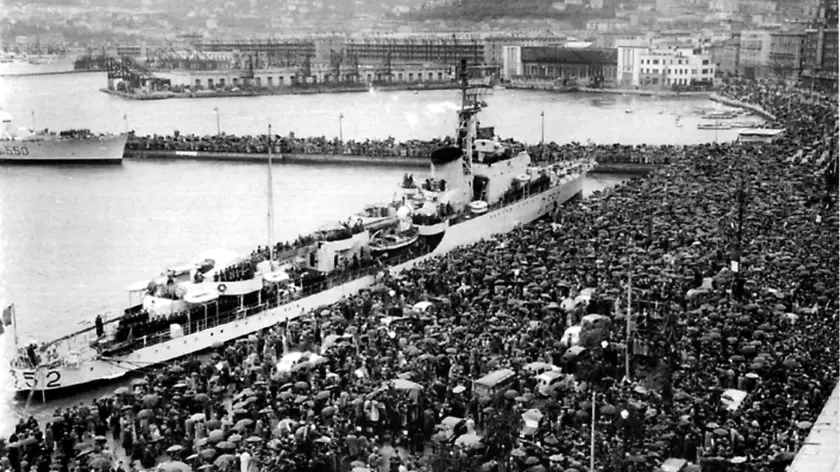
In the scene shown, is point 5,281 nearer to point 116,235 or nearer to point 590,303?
point 116,235

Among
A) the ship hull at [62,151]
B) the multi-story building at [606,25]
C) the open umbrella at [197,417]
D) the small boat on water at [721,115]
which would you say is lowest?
the open umbrella at [197,417]

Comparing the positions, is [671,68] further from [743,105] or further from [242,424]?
[242,424]

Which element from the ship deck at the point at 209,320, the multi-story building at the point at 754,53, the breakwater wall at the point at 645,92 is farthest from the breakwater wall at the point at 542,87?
the ship deck at the point at 209,320

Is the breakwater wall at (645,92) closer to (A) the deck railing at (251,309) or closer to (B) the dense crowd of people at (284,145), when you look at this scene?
(B) the dense crowd of people at (284,145)

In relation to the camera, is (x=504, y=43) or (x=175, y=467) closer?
(x=175, y=467)

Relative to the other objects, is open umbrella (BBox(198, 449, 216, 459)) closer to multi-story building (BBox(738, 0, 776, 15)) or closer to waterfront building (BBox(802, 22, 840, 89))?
waterfront building (BBox(802, 22, 840, 89))

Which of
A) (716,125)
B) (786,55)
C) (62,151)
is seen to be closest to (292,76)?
(786,55)
